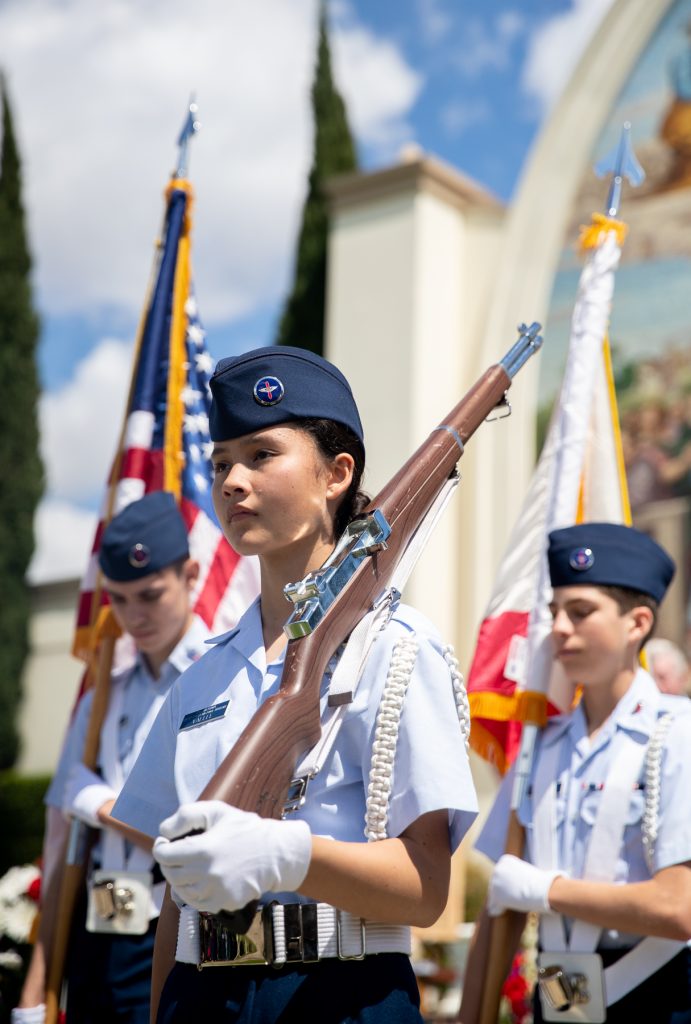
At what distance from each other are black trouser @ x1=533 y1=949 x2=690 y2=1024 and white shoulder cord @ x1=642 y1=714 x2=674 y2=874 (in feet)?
0.77

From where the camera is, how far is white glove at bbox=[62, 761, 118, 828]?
3805mm

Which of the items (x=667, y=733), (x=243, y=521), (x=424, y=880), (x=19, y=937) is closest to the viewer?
(x=424, y=880)

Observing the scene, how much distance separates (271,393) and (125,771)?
2.10 meters

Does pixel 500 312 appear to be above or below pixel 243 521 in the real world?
above

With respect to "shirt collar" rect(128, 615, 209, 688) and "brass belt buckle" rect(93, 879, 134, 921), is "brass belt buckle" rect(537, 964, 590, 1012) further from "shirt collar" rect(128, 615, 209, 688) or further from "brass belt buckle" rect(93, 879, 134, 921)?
"shirt collar" rect(128, 615, 209, 688)

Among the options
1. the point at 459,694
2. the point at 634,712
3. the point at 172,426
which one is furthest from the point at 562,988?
the point at 172,426

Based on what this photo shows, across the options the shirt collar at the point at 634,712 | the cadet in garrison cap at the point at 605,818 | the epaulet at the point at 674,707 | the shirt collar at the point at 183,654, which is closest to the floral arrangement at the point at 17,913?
the shirt collar at the point at 183,654

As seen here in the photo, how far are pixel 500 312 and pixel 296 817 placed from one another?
914 centimetres

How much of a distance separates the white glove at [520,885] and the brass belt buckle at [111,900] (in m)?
1.08

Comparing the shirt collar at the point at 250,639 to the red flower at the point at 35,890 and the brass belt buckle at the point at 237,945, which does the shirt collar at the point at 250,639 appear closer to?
the brass belt buckle at the point at 237,945

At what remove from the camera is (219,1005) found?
6.46ft

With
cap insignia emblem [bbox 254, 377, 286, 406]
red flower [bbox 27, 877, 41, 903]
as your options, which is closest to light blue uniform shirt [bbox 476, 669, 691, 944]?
cap insignia emblem [bbox 254, 377, 286, 406]

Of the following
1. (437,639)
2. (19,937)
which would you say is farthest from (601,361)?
(19,937)

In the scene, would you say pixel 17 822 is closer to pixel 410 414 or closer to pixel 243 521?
pixel 410 414
